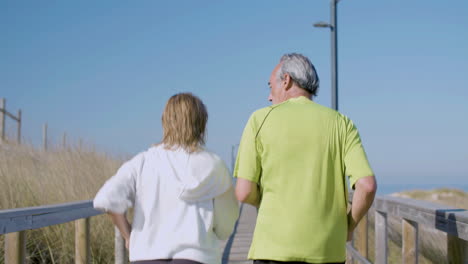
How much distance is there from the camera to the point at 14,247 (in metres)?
2.96

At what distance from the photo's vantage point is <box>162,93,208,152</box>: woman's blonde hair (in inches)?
107

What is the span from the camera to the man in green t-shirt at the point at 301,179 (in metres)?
2.38

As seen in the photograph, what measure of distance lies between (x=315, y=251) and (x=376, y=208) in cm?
186

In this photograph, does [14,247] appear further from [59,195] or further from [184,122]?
[59,195]

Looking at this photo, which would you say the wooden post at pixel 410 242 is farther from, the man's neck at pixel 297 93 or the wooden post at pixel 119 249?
the wooden post at pixel 119 249

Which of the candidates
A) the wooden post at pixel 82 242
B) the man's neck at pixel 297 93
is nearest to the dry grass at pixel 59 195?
the wooden post at pixel 82 242

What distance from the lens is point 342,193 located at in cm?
246

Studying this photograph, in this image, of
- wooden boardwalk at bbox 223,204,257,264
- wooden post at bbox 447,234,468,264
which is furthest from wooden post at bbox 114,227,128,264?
wooden boardwalk at bbox 223,204,257,264

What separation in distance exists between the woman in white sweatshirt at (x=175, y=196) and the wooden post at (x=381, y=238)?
168 centimetres

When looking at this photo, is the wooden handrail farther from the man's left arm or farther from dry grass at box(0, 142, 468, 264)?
dry grass at box(0, 142, 468, 264)

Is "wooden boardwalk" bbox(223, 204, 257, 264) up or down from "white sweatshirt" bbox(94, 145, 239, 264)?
down

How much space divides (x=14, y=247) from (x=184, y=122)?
1157 millimetres

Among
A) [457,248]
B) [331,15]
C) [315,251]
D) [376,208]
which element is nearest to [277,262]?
[315,251]

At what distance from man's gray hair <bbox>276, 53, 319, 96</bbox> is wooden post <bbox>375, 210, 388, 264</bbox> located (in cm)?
172
